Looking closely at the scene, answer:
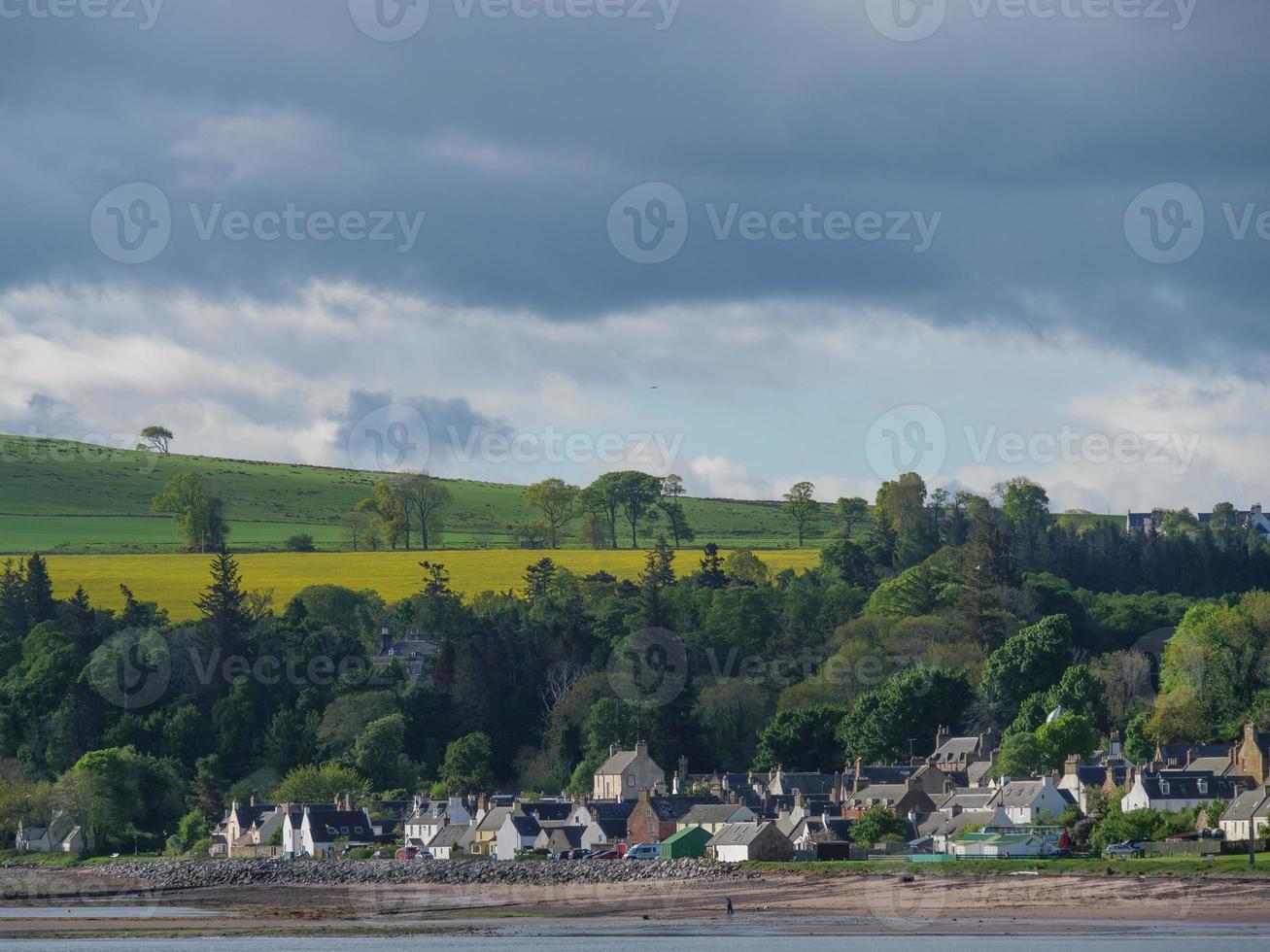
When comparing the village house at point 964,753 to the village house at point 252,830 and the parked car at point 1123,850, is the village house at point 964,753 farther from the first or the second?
the village house at point 252,830

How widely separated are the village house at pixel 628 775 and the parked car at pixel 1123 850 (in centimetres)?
3813

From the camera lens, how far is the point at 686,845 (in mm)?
88812

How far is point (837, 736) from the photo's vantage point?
11644cm

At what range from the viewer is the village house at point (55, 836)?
112500 millimetres

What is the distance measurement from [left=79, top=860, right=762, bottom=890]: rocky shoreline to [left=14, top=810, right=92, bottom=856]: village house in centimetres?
1268

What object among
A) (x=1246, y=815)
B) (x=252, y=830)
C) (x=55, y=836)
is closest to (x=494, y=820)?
(x=252, y=830)

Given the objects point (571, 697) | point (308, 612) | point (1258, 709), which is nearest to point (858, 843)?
point (1258, 709)

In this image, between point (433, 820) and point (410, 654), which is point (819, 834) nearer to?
point (433, 820)

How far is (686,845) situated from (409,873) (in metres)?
12.7

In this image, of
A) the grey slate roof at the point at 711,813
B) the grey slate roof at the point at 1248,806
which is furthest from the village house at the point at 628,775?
the grey slate roof at the point at 1248,806

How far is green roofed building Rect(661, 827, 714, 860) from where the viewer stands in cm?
8862

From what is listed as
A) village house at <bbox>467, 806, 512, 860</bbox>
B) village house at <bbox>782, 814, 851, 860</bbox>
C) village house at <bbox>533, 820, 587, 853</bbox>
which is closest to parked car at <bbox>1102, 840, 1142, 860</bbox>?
village house at <bbox>782, 814, 851, 860</bbox>

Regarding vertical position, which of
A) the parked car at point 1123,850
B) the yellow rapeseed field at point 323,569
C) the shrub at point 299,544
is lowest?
the parked car at point 1123,850

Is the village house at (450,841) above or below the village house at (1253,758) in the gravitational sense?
below
